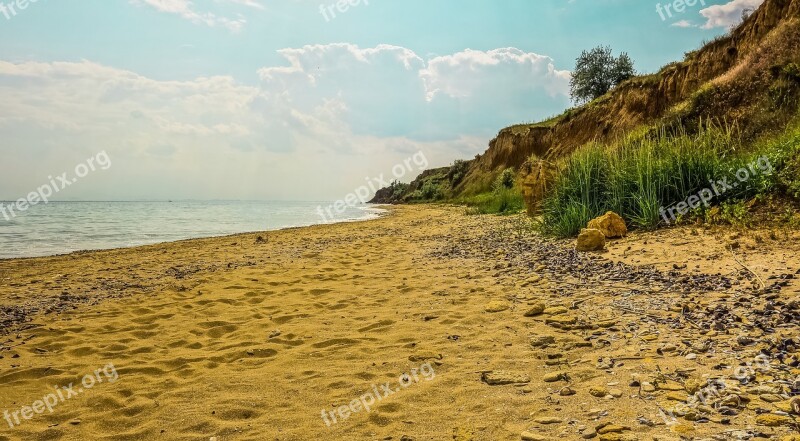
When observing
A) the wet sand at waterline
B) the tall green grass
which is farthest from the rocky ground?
the tall green grass

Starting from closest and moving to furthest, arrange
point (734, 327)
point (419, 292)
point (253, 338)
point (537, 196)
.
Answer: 1. point (734, 327)
2. point (253, 338)
3. point (419, 292)
4. point (537, 196)

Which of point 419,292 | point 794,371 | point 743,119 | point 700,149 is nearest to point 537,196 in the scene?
point 700,149

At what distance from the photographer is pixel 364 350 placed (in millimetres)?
4352

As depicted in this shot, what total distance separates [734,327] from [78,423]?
16.9 ft

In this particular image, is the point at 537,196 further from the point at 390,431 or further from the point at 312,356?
the point at 390,431

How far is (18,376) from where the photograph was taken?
4195 millimetres

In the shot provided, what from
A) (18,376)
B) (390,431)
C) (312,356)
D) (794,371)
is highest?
(18,376)

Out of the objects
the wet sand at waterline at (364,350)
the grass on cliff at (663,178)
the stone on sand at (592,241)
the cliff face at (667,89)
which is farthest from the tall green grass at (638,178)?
the cliff face at (667,89)

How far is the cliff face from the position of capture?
16.5 metres

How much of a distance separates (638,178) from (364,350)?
7.55 metres

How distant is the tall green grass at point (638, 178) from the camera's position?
8.81 metres

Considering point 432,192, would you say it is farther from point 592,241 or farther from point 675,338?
point 675,338

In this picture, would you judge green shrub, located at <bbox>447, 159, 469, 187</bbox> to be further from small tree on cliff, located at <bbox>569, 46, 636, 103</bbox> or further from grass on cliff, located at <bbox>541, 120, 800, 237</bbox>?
grass on cliff, located at <bbox>541, 120, 800, 237</bbox>

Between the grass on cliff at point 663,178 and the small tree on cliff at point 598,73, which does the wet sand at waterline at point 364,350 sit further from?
the small tree on cliff at point 598,73
